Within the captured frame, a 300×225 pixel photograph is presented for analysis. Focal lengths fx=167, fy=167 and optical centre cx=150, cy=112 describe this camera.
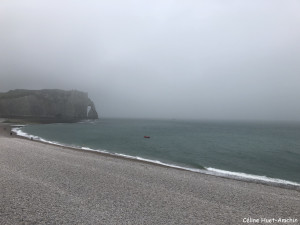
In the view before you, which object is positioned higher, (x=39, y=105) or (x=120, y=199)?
(x=39, y=105)

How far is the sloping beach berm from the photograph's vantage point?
341 inches

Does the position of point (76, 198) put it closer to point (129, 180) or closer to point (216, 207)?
point (129, 180)

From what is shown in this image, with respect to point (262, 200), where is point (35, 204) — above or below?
above

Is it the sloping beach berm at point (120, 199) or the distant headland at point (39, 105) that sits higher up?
the distant headland at point (39, 105)

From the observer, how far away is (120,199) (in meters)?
10.9

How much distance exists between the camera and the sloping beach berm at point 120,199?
28.5 ft

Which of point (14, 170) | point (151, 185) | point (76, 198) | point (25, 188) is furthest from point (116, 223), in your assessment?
point (14, 170)

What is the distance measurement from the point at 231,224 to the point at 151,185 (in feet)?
21.4

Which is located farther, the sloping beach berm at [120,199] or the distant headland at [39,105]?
the distant headland at [39,105]

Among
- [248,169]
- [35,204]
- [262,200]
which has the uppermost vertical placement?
[35,204]

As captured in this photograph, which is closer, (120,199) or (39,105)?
(120,199)

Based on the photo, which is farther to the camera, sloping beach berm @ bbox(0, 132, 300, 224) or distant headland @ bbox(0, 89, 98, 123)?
distant headland @ bbox(0, 89, 98, 123)

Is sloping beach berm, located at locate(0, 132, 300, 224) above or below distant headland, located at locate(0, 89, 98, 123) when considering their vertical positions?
below

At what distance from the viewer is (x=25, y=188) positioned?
37.4 ft
